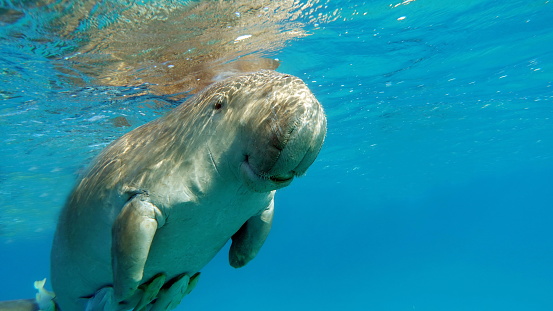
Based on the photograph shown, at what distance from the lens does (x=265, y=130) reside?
220cm

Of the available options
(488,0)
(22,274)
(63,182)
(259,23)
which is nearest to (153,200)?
(259,23)

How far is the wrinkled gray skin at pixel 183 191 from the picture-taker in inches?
89.0

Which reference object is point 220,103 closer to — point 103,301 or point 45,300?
point 103,301

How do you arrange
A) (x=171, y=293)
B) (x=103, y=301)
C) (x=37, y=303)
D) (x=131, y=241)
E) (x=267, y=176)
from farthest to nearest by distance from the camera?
(x=37, y=303)
(x=171, y=293)
(x=103, y=301)
(x=131, y=241)
(x=267, y=176)

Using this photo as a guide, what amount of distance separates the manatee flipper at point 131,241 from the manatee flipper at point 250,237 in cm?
112

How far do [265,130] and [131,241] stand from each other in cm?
122

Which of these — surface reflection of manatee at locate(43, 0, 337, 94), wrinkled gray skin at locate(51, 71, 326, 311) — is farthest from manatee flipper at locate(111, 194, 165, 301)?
surface reflection of manatee at locate(43, 0, 337, 94)

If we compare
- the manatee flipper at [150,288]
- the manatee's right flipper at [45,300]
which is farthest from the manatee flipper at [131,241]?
the manatee's right flipper at [45,300]

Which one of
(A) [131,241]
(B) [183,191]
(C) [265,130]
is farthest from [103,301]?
(C) [265,130]

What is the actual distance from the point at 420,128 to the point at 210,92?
2297 cm

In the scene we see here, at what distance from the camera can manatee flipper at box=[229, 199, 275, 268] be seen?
11.8ft

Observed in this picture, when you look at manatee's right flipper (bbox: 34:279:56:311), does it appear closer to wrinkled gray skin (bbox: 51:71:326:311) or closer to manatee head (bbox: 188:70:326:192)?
wrinkled gray skin (bbox: 51:71:326:311)

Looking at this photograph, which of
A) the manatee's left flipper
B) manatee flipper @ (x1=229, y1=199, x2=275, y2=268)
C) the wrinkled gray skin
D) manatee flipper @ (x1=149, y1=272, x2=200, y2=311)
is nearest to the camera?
the wrinkled gray skin

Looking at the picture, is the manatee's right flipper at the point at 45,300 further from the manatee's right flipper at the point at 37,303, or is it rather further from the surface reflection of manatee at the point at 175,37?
the surface reflection of manatee at the point at 175,37
